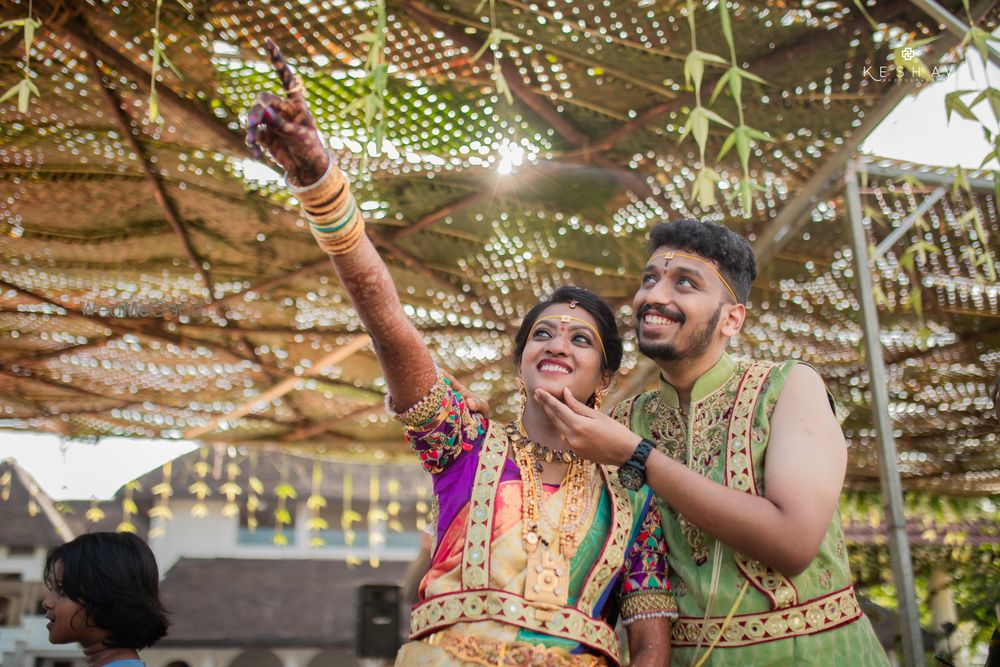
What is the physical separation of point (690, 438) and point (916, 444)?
642 cm

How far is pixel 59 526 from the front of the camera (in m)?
17.8

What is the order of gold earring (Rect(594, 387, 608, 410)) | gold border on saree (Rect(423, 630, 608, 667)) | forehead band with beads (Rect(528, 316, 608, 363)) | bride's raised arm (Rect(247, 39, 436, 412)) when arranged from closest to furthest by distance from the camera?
1. bride's raised arm (Rect(247, 39, 436, 412))
2. gold border on saree (Rect(423, 630, 608, 667))
3. forehead band with beads (Rect(528, 316, 608, 363))
4. gold earring (Rect(594, 387, 608, 410))

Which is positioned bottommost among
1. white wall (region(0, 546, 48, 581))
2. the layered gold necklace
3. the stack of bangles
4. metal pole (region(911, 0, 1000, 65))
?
white wall (region(0, 546, 48, 581))

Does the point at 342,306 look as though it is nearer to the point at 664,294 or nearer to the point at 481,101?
the point at 481,101

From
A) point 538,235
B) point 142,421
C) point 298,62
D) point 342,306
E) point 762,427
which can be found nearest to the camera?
point 762,427

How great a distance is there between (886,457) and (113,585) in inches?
116

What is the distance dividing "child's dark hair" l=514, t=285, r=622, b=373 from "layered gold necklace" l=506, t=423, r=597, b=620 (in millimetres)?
298

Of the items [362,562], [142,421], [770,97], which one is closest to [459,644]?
[770,97]

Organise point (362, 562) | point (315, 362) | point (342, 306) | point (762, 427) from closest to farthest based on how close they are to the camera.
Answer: point (762, 427)
point (342, 306)
point (315, 362)
point (362, 562)

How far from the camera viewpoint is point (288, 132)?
1790mm

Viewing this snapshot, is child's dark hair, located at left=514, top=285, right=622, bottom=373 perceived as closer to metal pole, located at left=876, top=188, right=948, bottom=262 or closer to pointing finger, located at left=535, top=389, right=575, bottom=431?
pointing finger, located at left=535, top=389, right=575, bottom=431

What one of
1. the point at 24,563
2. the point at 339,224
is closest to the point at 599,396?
the point at 339,224

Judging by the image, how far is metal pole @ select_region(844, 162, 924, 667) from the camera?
346 centimetres

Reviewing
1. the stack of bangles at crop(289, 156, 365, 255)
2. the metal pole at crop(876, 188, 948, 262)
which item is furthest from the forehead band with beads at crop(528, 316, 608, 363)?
the metal pole at crop(876, 188, 948, 262)
